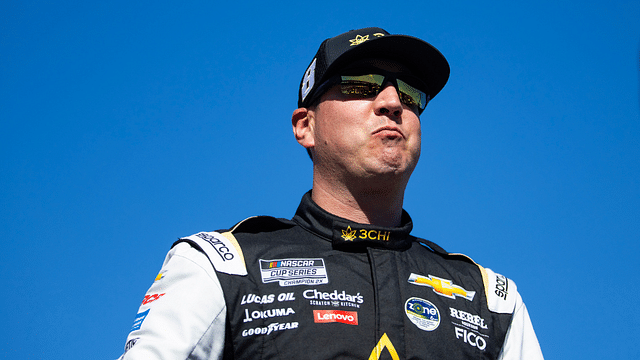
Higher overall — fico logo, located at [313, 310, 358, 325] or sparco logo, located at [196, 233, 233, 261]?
sparco logo, located at [196, 233, 233, 261]

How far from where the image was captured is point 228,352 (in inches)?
132

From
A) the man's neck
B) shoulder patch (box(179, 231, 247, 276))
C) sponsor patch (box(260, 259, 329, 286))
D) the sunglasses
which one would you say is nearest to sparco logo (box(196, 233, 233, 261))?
shoulder patch (box(179, 231, 247, 276))

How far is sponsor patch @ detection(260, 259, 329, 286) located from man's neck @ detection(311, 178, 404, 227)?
0.69 metres

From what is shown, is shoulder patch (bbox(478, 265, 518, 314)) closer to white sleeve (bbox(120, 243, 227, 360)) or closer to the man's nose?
the man's nose

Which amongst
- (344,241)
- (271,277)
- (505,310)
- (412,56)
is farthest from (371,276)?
(412,56)

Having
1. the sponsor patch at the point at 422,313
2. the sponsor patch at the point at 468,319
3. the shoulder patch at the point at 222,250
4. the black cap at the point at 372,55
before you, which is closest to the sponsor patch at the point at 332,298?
the sponsor patch at the point at 422,313

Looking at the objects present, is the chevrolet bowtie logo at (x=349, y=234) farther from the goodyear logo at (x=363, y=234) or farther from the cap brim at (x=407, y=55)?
the cap brim at (x=407, y=55)

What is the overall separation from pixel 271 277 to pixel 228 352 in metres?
0.54

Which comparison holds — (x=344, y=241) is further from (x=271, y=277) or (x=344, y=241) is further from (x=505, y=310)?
(x=505, y=310)

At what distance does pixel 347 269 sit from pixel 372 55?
182 cm

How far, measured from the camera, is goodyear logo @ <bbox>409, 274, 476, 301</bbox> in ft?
13.1

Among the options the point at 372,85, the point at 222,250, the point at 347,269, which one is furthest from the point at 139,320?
the point at 372,85

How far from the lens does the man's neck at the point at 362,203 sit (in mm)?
4410

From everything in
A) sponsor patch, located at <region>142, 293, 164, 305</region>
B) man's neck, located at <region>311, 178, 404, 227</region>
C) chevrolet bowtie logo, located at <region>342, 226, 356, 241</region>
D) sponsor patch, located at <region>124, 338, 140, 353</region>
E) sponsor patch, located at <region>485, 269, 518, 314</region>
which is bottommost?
sponsor patch, located at <region>124, 338, 140, 353</region>
